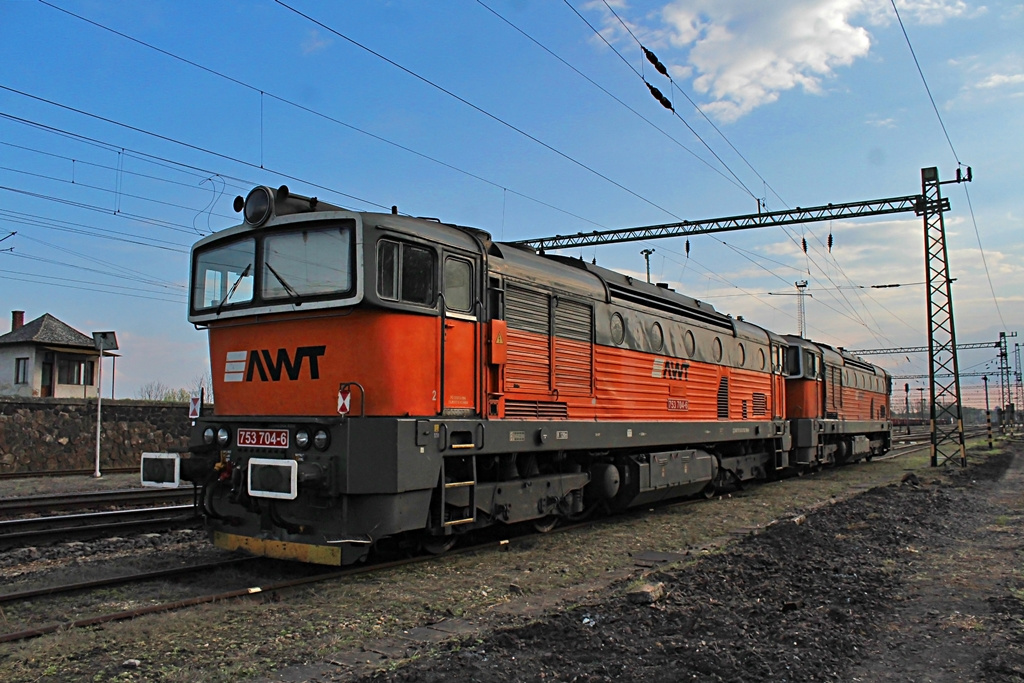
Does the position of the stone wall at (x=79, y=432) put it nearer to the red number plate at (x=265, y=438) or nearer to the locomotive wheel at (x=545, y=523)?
the red number plate at (x=265, y=438)

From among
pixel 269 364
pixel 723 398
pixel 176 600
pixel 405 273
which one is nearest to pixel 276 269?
pixel 269 364

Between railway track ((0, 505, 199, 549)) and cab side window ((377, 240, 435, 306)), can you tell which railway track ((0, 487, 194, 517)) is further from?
cab side window ((377, 240, 435, 306))

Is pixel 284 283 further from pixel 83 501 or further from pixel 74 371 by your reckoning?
pixel 74 371

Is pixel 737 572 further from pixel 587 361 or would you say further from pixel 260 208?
pixel 260 208

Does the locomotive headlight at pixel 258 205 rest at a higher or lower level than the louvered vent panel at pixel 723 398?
higher

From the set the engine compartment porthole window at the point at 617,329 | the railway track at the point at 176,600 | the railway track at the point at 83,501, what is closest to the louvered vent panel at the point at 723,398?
the engine compartment porthole window at the point at 617,329

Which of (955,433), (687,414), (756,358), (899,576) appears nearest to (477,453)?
(899,576)

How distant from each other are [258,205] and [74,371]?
29026 millimetres

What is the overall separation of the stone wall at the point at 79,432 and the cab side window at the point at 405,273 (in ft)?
52.8

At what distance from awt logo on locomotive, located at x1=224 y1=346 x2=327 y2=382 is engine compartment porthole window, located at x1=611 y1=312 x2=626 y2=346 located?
16.9 feet

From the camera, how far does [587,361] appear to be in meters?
10.5

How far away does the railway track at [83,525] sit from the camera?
9.16 metres

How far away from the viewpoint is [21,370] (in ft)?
102

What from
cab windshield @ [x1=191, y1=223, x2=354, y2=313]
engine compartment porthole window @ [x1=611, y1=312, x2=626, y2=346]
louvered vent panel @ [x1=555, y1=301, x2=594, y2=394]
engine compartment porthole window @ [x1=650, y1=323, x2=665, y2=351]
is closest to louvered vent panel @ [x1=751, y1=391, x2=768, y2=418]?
engine compartment porthole window @ [x1=650, y1=323, x2=665, y2=351]
